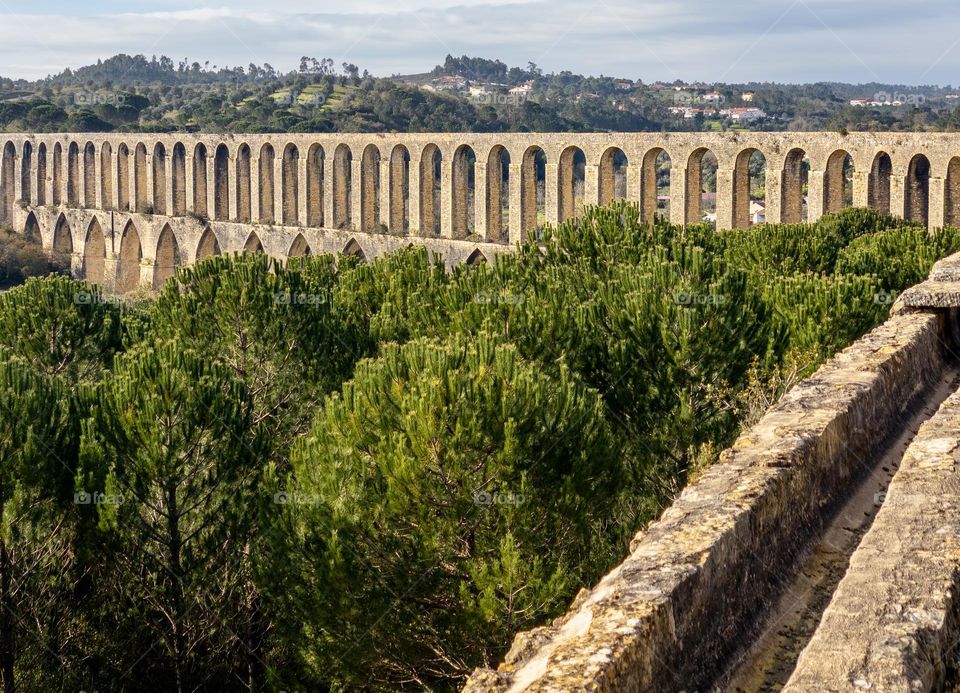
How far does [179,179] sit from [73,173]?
979cm

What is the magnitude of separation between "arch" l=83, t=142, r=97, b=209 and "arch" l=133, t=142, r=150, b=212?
363 centimetres

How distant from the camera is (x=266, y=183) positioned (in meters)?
42.4

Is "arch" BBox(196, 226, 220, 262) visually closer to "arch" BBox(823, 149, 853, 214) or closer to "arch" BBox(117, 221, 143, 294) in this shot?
"arch" BBox(117, 221, 143, 294)

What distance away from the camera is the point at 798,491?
4.71 meters

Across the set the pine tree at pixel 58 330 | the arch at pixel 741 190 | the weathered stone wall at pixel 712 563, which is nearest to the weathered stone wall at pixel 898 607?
the weathered stone wall at pixel 712 563

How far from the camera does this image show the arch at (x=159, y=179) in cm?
4834

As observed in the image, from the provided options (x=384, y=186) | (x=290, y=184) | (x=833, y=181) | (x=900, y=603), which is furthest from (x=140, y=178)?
(x=900, y=603)

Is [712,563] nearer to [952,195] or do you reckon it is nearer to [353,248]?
[952,195]

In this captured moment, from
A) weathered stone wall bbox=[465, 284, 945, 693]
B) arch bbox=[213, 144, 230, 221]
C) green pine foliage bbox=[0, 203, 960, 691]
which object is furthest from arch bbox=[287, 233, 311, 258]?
weathered stone wall bbox=[465, 284, 945, 693]

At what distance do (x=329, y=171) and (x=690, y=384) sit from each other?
28905mm

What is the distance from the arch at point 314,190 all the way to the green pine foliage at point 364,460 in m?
25.7

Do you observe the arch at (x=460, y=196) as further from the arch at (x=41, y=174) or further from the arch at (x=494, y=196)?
the arch at (x=41, y=174)

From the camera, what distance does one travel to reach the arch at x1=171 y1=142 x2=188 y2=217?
4697cm

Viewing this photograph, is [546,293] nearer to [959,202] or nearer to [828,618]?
[828,618]
